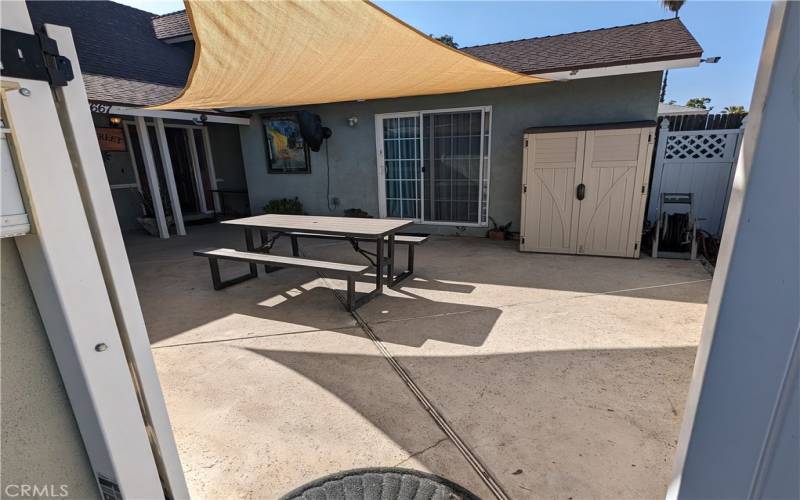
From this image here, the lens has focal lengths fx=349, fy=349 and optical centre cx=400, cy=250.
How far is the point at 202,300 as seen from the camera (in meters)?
3.99

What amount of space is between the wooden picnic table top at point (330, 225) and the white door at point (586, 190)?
2356mm

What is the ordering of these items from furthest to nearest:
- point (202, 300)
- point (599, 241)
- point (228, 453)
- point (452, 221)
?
point (452, 221) < point (599, 241) < point (202, 300) < point (228, 453)

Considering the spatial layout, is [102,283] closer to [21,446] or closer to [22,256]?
[22,256]

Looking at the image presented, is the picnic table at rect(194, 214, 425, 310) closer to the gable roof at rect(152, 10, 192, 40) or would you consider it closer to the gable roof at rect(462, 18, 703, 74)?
the gable roof at rect(462, 18, 703, 74)

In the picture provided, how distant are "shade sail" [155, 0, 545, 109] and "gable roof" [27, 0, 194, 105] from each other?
3.10 metres

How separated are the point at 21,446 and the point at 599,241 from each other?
5992 mm

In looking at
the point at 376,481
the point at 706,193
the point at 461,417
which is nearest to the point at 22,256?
the point at 376,481

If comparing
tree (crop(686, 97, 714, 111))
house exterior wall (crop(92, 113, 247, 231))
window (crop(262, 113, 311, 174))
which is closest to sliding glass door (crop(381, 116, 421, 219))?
window (crop(262, 113, 311, 174))

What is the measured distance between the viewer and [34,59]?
835 millimetres

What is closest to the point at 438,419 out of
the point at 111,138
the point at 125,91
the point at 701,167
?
the point at 701,167

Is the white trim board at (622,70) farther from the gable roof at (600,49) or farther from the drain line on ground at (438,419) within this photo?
the drain line on ground at (438,419)

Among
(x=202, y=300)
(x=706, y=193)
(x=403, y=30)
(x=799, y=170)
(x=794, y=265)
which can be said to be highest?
(x=403, y=30)

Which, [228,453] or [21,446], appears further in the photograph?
[228,453]

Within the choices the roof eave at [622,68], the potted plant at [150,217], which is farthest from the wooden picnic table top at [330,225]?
the potted plant at [150,217]
